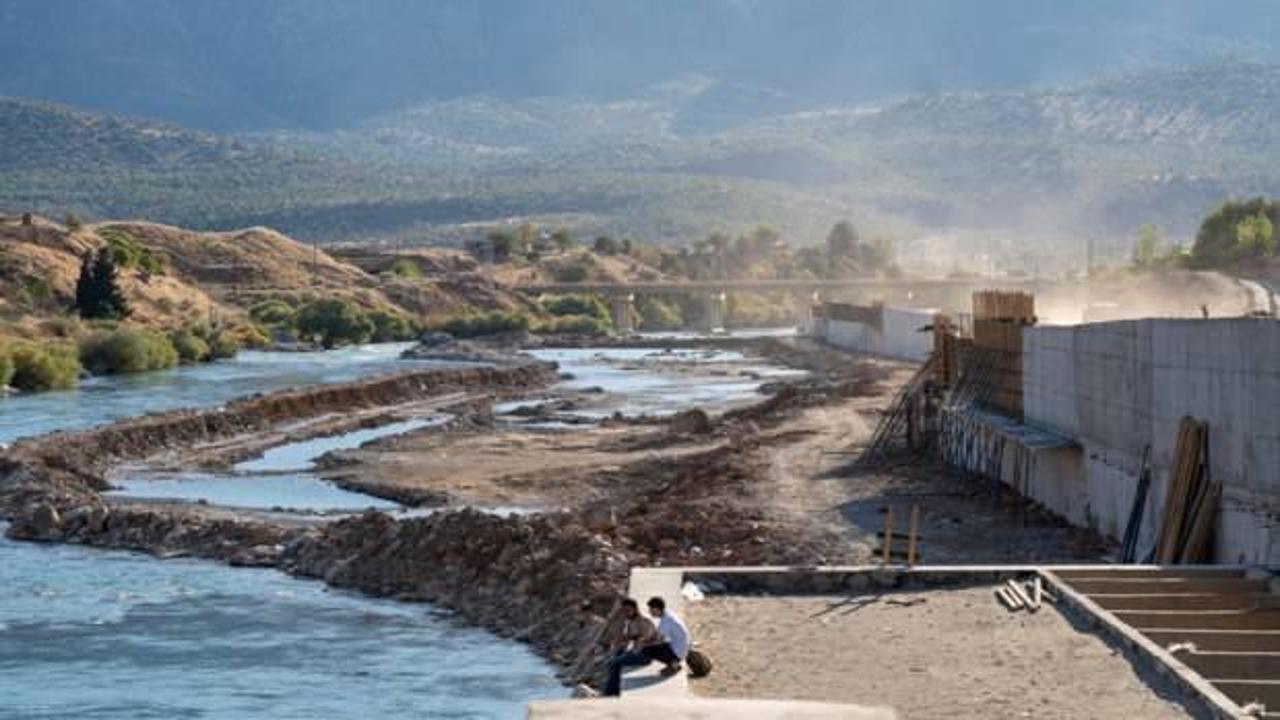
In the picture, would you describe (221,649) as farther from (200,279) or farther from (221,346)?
(200,279)

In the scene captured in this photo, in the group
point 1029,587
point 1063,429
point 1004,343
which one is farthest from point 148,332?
point 1029,587

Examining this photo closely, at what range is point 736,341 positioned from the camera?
521 ft

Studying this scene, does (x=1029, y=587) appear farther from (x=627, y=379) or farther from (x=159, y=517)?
(x=627, y=379)

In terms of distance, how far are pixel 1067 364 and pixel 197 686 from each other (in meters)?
15.0

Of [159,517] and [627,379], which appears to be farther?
[627,379]

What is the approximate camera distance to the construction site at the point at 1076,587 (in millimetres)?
19516

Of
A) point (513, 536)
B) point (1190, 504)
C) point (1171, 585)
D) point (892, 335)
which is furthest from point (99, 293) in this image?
point (1171, 585)

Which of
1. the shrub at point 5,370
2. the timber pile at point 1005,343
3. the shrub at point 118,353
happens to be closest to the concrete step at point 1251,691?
the timber pile at point 1005,343

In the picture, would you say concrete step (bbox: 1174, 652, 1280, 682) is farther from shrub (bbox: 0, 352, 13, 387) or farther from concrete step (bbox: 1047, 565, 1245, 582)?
shrub (bbox: 0, 352, 13, 387)

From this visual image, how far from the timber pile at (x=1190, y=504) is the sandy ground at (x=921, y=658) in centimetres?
273

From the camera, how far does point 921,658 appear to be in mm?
21531

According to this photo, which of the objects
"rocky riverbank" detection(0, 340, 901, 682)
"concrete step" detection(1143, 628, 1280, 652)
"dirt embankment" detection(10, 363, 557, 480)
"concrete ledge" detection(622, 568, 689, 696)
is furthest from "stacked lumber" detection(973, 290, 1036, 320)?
"concrete step" detection(1143, 628, 1280, 652)

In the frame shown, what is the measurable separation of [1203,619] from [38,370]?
74.0 m

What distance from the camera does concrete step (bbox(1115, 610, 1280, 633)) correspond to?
22000 mm
